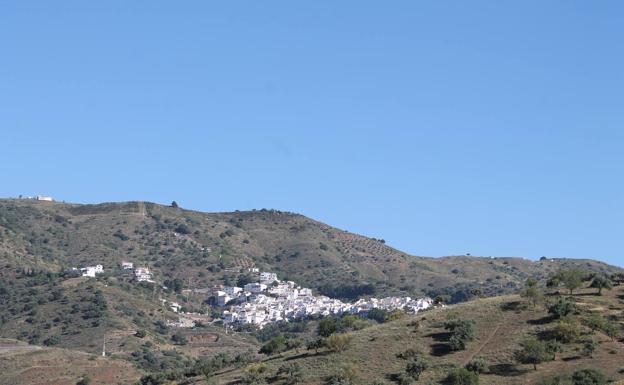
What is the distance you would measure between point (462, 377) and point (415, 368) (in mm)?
4566

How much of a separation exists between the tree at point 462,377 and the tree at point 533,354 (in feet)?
13.3

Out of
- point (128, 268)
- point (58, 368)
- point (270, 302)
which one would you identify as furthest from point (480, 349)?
point (128, 268)

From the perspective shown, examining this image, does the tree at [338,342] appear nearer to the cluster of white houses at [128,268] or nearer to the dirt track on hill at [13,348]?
the dirt track on hill at [13,348]

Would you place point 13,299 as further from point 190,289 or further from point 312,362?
point 312,362

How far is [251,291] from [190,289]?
435 inches

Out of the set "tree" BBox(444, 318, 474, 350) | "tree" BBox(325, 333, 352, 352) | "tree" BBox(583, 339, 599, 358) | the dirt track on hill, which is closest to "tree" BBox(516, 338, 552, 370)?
"tree" BBox(583, 339, 599, 358)

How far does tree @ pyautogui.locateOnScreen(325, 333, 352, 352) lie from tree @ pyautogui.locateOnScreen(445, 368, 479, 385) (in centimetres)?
1243

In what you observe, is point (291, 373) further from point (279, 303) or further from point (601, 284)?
point (279, 303)

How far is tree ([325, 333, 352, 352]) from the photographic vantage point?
250 feet

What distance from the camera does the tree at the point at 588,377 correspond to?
60.3m

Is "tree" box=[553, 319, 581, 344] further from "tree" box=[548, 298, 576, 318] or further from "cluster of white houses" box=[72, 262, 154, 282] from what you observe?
"cluster of white houses" box=[72, 262, 154, 282]

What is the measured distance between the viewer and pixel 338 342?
252 feet

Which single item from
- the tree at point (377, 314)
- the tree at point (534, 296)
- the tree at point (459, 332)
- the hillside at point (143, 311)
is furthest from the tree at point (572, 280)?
the tree at point (377, 314)

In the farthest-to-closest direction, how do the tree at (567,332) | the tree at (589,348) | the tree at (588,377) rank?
the tree at (567,332)
the tree at (589,348)
the tree at (588,377)
